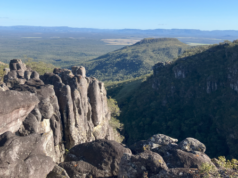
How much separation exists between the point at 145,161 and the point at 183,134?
198 ft

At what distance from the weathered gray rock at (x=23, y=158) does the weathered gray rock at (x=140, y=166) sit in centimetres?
596

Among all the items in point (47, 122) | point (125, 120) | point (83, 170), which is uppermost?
point (47, 122)

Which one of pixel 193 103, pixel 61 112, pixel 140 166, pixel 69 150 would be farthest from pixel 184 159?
pixel 193 103

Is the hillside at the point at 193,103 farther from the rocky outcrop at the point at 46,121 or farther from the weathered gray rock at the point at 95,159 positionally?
the weathered gray rock at the point at 95,159

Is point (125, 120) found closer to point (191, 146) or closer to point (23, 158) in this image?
point (191, 146)

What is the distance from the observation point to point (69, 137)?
1156 inches

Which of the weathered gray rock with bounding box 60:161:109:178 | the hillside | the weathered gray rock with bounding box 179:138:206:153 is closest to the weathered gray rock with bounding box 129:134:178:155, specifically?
the weathered gray rock with bounding box 179:138:206:153

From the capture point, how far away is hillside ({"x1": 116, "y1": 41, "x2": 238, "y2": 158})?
228 ft

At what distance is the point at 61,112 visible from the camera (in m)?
29.0

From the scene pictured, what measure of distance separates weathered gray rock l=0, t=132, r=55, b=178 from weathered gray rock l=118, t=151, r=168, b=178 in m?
5.96

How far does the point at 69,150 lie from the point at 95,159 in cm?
401

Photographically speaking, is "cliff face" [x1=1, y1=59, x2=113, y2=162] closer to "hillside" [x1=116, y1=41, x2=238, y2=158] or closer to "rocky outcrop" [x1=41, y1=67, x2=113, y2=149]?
"rocky outcrop" [x1=41, y1=67, x2=113, y2=149]

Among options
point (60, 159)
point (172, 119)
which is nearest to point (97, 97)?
point (60, 159)

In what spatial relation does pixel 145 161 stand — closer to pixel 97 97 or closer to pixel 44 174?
pixel 44 174
